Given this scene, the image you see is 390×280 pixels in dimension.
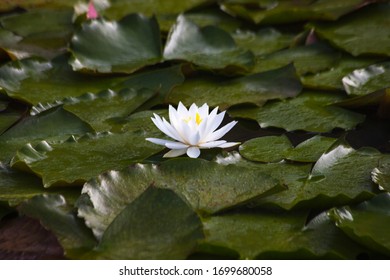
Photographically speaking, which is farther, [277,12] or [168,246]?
[277,12]

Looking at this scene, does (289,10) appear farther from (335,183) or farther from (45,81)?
(335,183)

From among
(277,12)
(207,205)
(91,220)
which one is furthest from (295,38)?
(91,220)

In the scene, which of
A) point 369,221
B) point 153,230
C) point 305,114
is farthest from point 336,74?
point 153,230

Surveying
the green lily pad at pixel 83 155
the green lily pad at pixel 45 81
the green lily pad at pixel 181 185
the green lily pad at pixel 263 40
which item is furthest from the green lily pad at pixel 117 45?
the green lily pad at pixel 181 185

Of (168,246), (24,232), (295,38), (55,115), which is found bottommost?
(168,246)

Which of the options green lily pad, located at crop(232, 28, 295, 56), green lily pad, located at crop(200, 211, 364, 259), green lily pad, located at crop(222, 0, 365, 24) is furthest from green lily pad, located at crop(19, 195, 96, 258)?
green lily pad, located at crop(222, 0, 365, 24)

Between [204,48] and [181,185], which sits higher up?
[204,48]

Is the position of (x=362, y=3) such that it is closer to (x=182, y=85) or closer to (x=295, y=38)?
(x=295, y=38)
